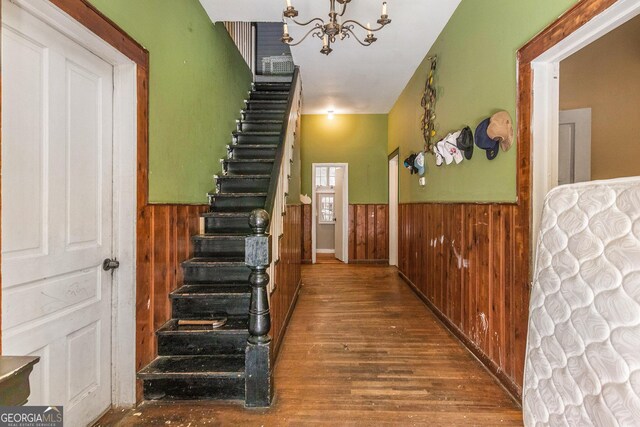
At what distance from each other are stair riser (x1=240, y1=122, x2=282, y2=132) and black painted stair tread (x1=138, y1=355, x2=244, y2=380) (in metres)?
2.74

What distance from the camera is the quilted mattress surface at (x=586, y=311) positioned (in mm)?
1024

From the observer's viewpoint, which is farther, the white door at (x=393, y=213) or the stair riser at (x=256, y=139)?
the white door at (x=393, y=213)

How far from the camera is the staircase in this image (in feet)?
5.87

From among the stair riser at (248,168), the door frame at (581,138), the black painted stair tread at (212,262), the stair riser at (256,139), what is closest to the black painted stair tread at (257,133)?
the stair riser at (256,139)

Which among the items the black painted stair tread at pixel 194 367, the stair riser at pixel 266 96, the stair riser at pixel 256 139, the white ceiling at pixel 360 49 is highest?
the white ceiling at pixel 360 49

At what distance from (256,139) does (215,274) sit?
6.36 feet

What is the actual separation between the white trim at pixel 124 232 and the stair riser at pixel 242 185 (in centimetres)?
135

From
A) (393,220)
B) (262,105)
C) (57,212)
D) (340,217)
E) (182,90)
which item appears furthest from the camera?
(340,217)

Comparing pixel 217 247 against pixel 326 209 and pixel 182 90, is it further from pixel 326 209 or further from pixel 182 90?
pixel 326 209

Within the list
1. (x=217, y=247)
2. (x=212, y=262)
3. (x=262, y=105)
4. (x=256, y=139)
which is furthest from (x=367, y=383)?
(x=262, y=105)

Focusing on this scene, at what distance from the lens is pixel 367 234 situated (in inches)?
239

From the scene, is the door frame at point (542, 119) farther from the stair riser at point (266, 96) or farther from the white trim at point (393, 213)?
the white trim at point (393, 213)

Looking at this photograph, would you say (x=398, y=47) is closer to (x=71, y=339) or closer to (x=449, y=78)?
(x=449, y=78)

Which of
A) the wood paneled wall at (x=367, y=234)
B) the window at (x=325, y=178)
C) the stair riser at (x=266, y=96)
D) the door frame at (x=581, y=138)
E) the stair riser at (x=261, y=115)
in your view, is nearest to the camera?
the door frame at (x=581, y=138)
